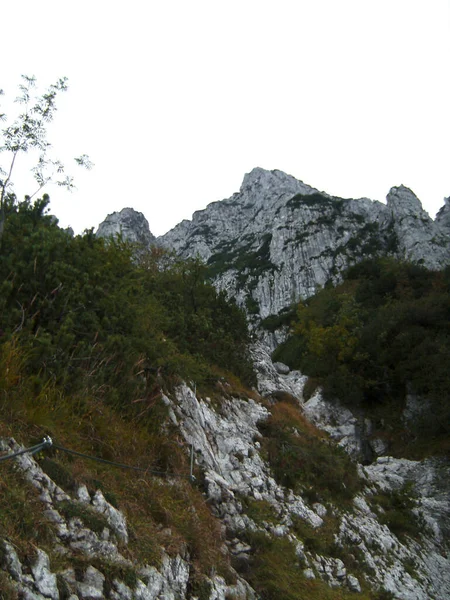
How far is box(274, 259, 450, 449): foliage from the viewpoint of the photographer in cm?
1814

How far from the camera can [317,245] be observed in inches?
2463

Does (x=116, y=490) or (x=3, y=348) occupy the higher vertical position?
(x=3, y=348)

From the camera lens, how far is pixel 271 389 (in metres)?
15.8

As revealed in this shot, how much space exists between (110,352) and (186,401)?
2.53 meters

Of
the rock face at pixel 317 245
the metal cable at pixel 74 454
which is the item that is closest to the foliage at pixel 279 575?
the metal cable at pixel 74 454

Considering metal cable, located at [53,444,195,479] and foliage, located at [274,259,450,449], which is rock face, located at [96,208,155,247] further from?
metal cable, located at [53,444,195,479]

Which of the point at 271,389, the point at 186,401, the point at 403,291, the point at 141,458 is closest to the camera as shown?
the point at 141,458

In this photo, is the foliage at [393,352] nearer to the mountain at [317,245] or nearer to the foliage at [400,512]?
the foliage at [400,512]

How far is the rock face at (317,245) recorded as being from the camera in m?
55.2

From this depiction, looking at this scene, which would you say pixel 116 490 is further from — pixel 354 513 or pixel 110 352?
pixel 354 513

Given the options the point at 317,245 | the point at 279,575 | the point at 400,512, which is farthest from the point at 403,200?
the point at 279,575

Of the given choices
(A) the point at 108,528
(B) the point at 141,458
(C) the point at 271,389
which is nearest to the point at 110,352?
(B) the point at 141,458

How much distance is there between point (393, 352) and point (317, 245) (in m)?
43.0

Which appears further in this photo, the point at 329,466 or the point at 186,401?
the point at 329,466
